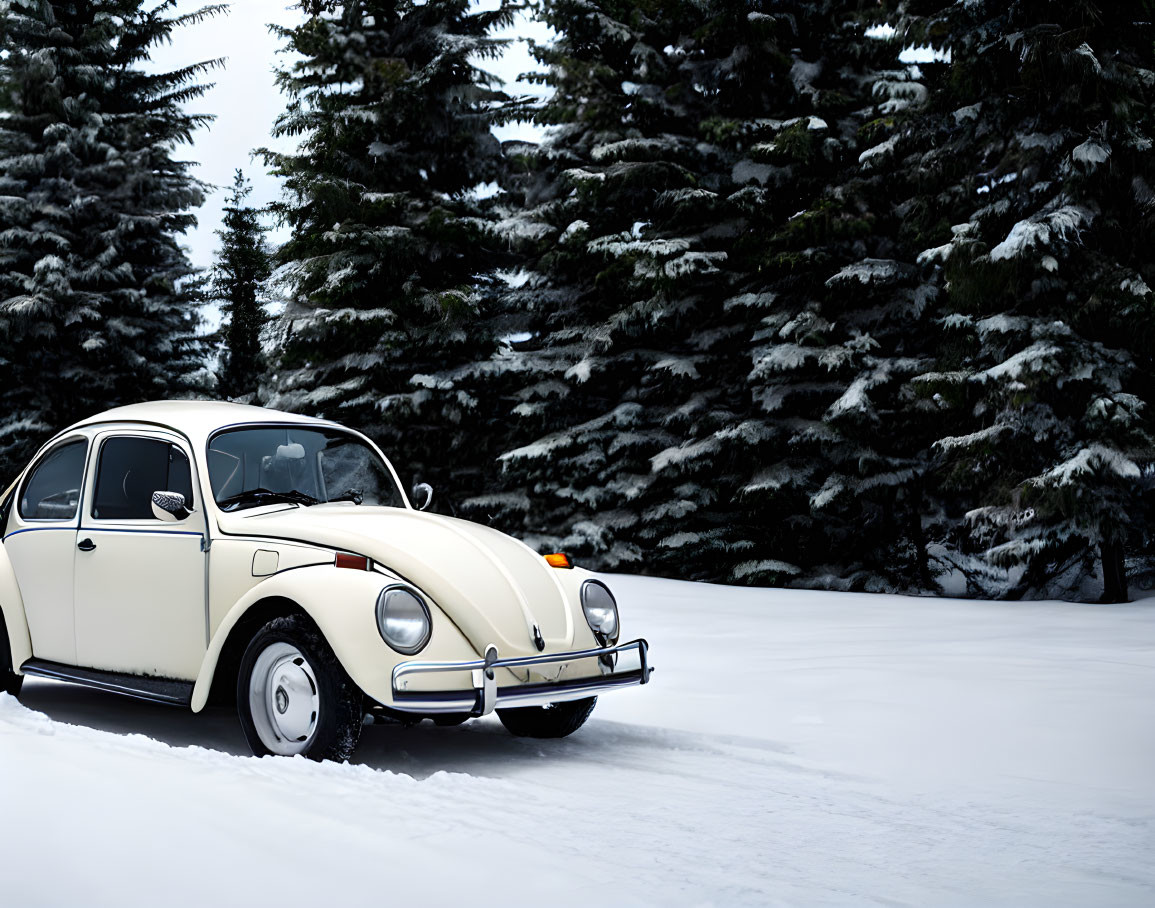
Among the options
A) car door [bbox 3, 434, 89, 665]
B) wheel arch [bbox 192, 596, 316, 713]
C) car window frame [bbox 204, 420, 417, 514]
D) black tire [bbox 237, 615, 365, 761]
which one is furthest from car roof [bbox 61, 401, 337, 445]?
black tire [bbox 237, 615, 365, 761]

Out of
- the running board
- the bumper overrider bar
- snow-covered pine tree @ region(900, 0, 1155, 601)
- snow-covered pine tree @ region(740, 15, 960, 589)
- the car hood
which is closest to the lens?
the bumper overrider bar

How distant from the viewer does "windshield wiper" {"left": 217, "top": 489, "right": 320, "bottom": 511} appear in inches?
260

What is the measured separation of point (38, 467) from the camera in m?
7.76

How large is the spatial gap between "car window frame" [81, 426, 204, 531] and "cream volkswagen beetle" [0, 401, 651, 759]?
0.5 inches

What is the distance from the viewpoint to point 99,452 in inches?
286

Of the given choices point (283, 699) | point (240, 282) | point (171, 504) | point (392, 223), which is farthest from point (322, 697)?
point (240, 282)

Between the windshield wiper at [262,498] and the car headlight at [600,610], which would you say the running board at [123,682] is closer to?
the windshield wiper at [262,498]

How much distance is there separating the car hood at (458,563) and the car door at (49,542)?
1.39 metres

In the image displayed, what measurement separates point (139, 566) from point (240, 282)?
148 feet

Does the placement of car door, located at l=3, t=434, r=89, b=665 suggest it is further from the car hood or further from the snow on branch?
the snow on branch

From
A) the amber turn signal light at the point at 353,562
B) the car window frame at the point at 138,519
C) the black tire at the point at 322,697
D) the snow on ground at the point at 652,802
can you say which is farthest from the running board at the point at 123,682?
the amber turn signal light at the point at 353,562

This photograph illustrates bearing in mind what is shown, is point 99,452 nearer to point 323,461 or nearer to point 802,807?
point 323,461

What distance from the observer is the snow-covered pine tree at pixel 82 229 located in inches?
1061

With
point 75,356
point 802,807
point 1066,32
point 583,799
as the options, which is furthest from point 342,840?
point 75,356
